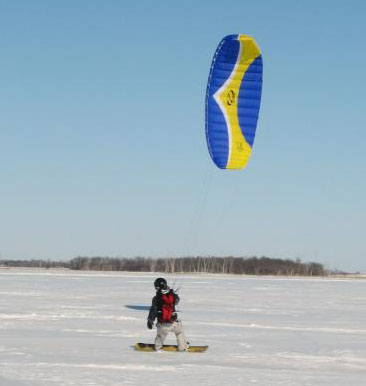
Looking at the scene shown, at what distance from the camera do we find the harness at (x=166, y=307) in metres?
11.5

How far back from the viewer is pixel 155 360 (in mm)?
10484

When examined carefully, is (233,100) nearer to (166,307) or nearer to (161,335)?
(166,307)

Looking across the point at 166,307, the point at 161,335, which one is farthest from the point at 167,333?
the point at 166,307

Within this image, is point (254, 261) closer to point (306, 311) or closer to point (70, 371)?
point (306, 311)

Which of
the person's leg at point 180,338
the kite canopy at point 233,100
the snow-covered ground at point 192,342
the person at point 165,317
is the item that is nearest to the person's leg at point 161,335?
the person at point 165,317

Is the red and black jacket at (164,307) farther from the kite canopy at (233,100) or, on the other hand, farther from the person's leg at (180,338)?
the kite canopy at (233,100)

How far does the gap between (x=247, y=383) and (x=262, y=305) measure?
43.9 feet

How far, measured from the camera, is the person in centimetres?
1147

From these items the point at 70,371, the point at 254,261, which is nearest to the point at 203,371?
the point at 70,371

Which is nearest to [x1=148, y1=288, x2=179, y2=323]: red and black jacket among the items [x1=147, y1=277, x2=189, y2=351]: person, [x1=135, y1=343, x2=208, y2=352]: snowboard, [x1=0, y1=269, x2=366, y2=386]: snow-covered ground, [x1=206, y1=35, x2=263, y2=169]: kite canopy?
[x1=147, y1=277, x2=189, y2=351]: person

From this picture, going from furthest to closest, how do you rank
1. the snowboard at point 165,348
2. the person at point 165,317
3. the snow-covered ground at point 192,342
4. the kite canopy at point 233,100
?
1. the kite canopy at point 233,100
2. the person at point 165,317
3. the snowboard at point 165,348
4. the snow-covered ground at point 192,342

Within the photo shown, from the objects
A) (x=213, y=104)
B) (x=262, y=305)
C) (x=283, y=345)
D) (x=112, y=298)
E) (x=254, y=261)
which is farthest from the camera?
(x=254, y=261)

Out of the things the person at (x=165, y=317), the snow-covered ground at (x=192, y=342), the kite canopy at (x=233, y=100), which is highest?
the kite canopy at (x=233, y=100)

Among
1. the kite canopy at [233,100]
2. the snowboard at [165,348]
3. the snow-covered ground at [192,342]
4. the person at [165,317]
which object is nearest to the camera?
the snow-covered ground at [192,342]
